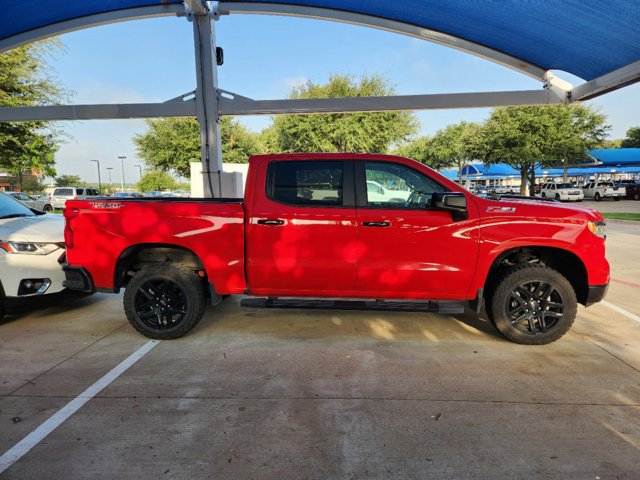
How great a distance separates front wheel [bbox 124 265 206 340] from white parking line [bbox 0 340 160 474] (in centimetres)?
34

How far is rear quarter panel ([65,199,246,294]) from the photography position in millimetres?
4105

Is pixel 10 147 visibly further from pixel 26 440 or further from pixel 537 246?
pixel 537 246

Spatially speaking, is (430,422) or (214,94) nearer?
(430,422)

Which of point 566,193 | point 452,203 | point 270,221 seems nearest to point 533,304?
point 452,203

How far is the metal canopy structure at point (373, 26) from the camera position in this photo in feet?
24.6

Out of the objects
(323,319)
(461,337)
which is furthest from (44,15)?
(461,337)

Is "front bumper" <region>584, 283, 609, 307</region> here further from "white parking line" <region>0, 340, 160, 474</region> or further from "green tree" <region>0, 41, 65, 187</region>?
"green tree" <region>0, 41, 65, 187</region>

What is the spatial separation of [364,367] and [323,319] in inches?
54.5

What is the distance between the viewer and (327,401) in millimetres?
3059

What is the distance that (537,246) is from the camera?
13.2ft

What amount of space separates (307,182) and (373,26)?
666cm

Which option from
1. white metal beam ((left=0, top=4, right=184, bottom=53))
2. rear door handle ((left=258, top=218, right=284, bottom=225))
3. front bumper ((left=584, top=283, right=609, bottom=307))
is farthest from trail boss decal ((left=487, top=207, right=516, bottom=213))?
white metal beam ((left=0, top=4, right=184, bottom=53))

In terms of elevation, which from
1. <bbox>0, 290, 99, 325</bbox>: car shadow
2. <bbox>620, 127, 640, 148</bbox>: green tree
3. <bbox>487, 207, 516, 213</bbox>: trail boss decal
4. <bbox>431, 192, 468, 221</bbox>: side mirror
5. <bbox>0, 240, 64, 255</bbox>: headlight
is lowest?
<bbox>0, 290, 99, 325</bbox>: car shadow

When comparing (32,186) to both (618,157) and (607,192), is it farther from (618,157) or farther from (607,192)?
(618,157)
